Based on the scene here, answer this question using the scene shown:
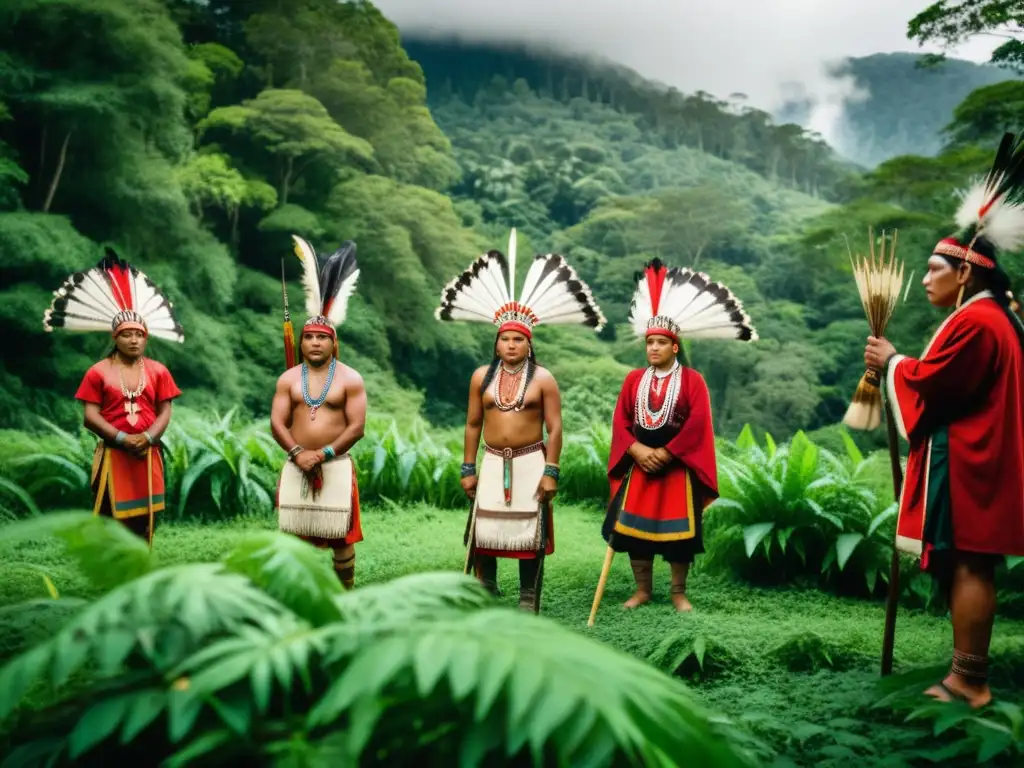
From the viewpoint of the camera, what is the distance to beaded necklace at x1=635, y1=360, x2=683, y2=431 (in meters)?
4.14

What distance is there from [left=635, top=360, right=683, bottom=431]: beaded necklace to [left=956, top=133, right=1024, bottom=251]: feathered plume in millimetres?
1579

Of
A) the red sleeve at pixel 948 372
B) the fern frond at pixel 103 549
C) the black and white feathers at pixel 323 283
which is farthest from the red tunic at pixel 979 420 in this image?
the black and white feathers at pixel 323 283

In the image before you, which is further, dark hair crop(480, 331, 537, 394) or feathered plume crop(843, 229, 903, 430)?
dark hair crop(480, 331, 537, 394)

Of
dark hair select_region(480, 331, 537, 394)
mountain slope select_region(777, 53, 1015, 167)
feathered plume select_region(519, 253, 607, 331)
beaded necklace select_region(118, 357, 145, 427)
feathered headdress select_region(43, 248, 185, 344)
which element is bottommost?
beaded necklace select_region(118, 357, 145, 427)

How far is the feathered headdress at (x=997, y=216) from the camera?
2.73 meters

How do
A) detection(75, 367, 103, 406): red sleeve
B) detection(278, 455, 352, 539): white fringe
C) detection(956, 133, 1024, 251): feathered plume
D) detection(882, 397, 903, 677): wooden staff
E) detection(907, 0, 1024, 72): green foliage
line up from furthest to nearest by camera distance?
detection(907, 0, 1024, 72): green foliage < detection(75, 367, 103, 406): red sleeve < detection(278, 455, 352, 539): white fringe < detection(882, 397, 903, 677): wooden staff < detection(956, 133, 1024, 251): feathered plume

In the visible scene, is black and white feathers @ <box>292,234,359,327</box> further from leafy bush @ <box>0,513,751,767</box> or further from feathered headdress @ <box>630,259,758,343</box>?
leafy bush @ <box>0,513,751,767</box>

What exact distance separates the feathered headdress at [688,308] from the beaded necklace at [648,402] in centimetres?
19

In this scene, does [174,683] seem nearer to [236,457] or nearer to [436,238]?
[236,457]

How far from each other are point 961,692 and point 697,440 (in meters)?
1.70

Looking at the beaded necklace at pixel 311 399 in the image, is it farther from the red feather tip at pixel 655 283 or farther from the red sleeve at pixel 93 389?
the red feather tip at pixel 655 283

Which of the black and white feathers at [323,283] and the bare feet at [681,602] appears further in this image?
the bare feet at [681,602]

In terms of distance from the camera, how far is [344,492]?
12.8 ft

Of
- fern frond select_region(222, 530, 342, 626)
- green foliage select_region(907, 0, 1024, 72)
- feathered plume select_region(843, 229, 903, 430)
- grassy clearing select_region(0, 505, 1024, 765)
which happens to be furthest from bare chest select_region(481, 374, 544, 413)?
green foliage select_region(907, 0, 1024, 72)
